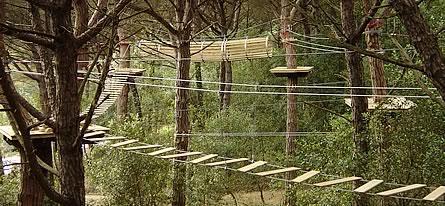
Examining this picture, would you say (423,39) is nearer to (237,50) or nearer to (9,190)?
(237,50)

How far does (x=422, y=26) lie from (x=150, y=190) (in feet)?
13.4

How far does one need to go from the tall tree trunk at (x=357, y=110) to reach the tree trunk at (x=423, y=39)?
8.23 ft

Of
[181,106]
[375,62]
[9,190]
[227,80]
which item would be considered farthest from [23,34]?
[227,80]

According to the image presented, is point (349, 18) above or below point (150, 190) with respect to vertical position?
above

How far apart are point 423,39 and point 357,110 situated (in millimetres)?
2705

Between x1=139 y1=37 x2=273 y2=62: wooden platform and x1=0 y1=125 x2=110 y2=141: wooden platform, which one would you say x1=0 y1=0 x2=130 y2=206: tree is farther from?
x1=139 y1=37 x2=273 y2=62: wooden platform

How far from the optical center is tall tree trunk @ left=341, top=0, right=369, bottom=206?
3.92 metres

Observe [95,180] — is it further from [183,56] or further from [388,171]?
[388,171]

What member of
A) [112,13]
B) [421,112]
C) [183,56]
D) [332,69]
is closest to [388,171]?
[421,112]

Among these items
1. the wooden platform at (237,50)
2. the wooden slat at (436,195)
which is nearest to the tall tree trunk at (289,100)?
the wooden platform at (237,50)

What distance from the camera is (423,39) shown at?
53.7 inches

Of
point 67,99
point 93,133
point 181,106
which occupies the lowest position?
point 93,133

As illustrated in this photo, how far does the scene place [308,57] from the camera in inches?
345

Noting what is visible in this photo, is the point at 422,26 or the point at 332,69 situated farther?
the point at 332,69
